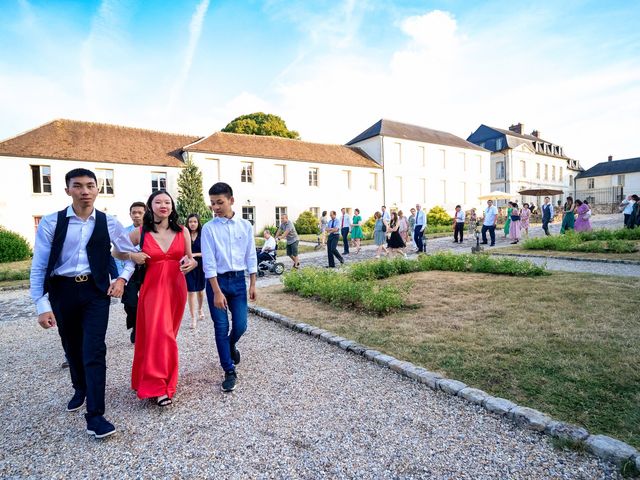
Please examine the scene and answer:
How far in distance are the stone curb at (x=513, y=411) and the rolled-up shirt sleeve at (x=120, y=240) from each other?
2.66 meters

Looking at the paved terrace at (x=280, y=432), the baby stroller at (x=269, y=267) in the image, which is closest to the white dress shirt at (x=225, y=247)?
the paved terrace at (x=280, y=432)

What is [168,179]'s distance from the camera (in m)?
25.4

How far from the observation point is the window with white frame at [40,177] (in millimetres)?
22141

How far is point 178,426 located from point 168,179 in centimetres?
2461

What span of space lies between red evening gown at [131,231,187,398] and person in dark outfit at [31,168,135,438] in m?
0.38

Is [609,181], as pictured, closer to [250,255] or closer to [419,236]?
[419,236]

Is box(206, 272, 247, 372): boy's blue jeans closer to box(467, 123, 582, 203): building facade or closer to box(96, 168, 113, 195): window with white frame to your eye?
box(96, 168, 113, 195): window with white frame

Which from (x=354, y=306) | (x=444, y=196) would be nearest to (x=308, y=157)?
(x=444, y=196)

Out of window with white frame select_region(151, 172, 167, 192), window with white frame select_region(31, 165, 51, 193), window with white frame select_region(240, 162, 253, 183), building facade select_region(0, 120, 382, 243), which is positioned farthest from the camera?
window with white frame select_region(240, 162, 253, 183)

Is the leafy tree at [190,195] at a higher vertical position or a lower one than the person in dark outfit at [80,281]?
higher

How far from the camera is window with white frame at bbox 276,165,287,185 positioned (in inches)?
1161

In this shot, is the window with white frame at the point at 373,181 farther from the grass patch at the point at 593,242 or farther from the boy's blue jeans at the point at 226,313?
the boy's blue jeans at the point at 226,313

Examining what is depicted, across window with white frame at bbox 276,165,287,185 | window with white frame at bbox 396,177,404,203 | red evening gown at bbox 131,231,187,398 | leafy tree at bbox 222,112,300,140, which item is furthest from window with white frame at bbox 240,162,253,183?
red evening gown at bbox 131,231,187,398

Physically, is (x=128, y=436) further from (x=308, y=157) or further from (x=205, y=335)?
(x=308, y=157)
